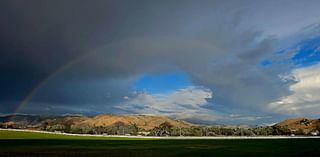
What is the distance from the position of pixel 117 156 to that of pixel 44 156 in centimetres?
893

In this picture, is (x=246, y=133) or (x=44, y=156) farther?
(x=246, y=133)

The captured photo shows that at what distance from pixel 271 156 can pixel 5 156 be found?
32743 mm

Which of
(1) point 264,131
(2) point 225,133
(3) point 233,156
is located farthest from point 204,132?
(3) point 233,156

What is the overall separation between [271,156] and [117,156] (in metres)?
19.5

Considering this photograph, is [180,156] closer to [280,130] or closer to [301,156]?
[301,156]

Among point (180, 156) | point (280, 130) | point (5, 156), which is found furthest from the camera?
point (280, 130)

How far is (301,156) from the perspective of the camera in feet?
150

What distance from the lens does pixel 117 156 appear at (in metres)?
45.3

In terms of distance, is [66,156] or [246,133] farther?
[246,133]

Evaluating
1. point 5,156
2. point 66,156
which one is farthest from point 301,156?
point 5,156

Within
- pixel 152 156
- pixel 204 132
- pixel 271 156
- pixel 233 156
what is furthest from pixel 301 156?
pixel 204 132

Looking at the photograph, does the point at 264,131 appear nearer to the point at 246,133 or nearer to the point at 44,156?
the point at 246,133

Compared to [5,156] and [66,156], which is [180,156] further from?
[5,156]

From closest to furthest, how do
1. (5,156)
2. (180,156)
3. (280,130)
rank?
(5,156) → (180,156) → (280,130)
